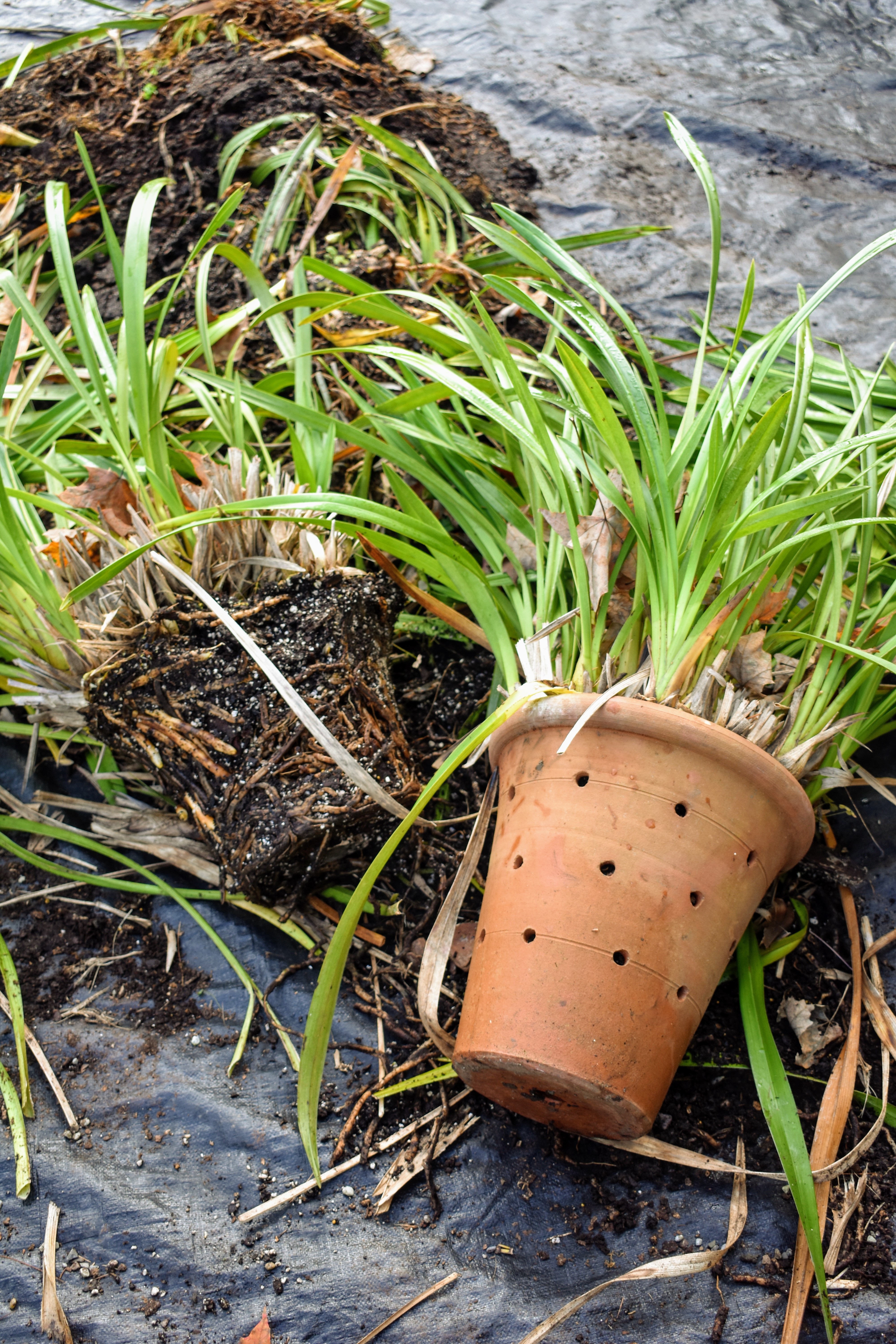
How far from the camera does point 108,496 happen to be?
4.65 ft

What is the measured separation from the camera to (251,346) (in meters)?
1.94

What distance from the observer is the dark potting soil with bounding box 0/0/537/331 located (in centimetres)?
218

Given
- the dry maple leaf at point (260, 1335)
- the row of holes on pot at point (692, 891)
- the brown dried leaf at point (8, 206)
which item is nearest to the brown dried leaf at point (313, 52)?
the brown dried leaf at point (8, 206)

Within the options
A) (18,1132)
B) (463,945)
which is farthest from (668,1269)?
(18,1132)

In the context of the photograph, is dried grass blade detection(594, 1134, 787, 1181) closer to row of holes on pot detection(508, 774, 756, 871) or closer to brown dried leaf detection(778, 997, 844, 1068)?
brown dried leaf detection(778, 997, 844, 1068)

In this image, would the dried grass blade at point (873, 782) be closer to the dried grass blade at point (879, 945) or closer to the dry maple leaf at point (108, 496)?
the dried grass blade at point (879, 945)

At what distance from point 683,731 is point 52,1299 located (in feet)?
3.17

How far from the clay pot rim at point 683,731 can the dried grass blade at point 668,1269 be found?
0.43 m

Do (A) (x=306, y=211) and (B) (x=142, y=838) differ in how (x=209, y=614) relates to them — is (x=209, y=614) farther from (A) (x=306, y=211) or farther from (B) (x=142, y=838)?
(A) (x=306, y=211)

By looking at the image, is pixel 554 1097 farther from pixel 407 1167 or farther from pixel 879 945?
pixel 879 945

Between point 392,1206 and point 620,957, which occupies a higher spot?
point 620,957

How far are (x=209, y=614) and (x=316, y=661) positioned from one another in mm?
175

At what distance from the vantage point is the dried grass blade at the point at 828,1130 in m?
0.95

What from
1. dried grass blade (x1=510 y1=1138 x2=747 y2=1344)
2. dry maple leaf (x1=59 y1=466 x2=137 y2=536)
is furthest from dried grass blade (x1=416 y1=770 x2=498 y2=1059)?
dry maple leaf (x1=59 y1=466 x2=137 y2=536)
